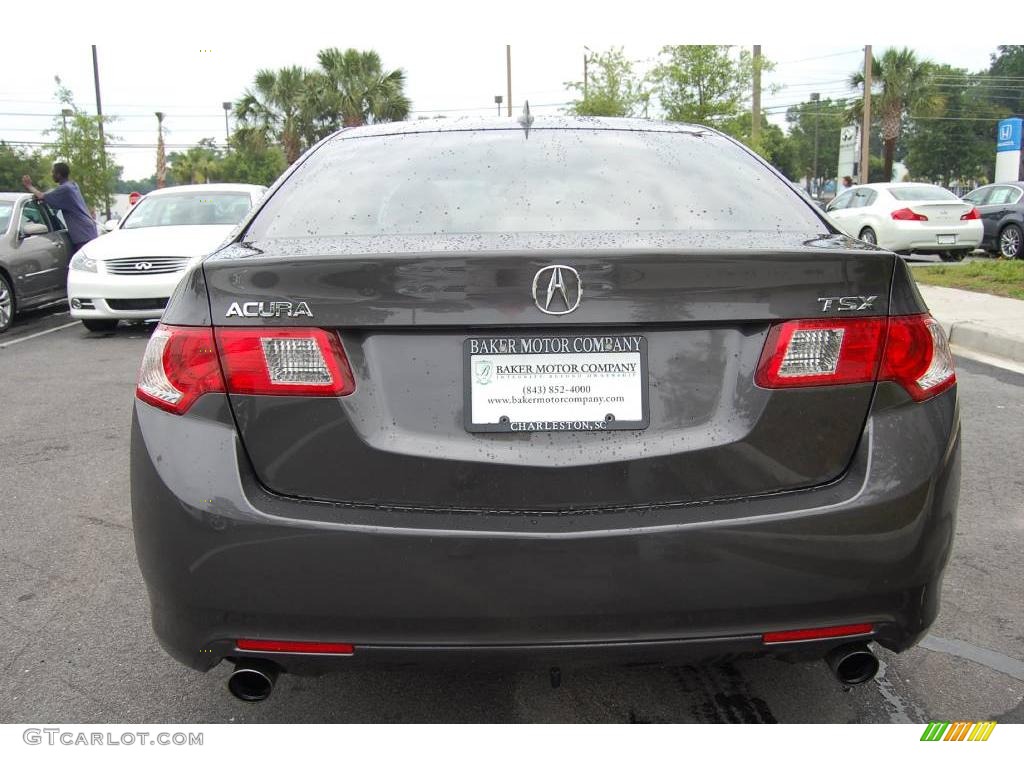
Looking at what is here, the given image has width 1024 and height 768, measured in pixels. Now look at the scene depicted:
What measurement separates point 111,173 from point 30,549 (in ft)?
86.0

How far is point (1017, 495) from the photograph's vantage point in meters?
4.31

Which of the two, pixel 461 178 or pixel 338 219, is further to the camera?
pixel 461 178

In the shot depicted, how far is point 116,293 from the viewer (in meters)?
9.46

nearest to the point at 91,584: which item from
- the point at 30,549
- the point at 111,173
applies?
the point at 30,549

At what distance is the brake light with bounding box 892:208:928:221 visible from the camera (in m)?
16.1

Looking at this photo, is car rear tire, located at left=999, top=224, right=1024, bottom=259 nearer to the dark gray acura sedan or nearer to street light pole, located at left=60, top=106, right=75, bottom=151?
the dark gray acura sedan

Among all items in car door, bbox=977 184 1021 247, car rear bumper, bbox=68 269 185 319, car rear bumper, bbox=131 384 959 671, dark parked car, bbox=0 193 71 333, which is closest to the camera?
car rear bumper, bbox=131 384 959 671

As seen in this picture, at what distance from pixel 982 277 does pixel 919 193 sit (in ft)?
15.8

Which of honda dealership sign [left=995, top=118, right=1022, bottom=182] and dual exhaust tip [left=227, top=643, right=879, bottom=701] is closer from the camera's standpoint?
dual exhaust tip [left=227, top=643, right=879, bottom=701]

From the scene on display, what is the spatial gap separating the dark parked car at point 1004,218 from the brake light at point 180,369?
17.6m

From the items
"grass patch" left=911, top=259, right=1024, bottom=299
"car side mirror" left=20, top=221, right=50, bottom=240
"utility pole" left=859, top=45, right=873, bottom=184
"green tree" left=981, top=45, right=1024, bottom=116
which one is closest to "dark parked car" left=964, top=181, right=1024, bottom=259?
"grass patch" left=911, top=259, right=1024, bottom=299

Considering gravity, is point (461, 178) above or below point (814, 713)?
above

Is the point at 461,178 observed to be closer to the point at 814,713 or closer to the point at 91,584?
the point at 814,713

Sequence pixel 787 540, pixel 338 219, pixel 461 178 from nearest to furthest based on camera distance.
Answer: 1. pixel 787 540
2. pixel 338 219
3. pixel 461 178
